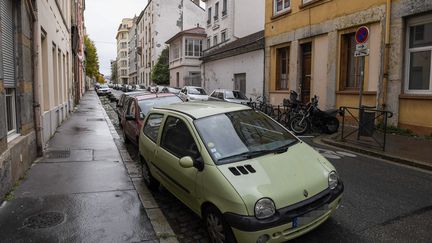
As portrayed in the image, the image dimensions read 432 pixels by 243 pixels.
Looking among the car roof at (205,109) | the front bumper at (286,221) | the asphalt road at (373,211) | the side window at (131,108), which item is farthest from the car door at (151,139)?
the side window at (131,108)

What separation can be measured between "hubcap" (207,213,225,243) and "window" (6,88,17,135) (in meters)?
4.53

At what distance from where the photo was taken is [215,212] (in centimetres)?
364

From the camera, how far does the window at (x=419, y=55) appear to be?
1008 cm

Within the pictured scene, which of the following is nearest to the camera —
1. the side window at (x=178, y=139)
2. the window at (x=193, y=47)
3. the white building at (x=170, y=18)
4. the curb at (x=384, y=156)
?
the side window at (x=178, y=139)

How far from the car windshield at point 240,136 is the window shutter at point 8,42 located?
3.88m

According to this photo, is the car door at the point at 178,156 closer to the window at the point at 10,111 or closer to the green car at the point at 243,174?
the green car at the point at 243,174

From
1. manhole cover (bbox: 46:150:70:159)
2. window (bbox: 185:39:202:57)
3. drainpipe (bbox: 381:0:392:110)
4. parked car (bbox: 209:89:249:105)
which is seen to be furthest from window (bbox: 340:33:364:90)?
window (bbox: 185:39:202:57)

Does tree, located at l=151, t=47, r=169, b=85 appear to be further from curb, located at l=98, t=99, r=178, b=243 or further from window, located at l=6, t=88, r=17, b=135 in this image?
window, located at l=6, t=88, r=17, b=135

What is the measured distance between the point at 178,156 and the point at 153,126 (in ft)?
4.68

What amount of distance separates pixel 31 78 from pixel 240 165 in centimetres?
604

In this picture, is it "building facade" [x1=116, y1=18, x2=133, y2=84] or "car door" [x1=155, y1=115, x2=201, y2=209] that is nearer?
"car door" [x1=155, y1=115, x2=201, y2=209]

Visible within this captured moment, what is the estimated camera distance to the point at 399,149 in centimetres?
832

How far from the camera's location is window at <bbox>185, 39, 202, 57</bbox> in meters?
39.8

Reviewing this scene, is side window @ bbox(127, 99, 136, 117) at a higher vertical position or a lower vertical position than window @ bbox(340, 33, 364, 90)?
lower
